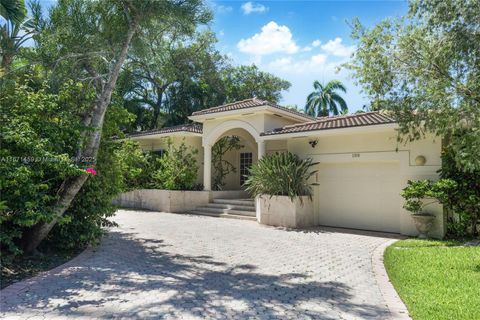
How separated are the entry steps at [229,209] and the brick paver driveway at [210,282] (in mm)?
5347

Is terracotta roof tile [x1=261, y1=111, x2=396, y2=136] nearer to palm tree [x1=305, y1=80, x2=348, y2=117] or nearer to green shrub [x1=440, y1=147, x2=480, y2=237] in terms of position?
green shrub [x1=440, y1=147, x2=480, y2=237]

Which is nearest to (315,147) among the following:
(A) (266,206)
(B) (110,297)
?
(A) (266,206)

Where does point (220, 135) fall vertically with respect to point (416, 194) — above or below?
above

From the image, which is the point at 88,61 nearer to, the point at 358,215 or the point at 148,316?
the point at 148,316

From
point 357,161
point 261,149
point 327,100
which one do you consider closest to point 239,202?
point 261,149

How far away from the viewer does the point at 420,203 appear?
12.9m

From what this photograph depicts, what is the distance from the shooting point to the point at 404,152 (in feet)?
45.1

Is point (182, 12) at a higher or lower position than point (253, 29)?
lower

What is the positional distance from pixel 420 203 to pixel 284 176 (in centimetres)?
522

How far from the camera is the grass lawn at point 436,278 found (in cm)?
570

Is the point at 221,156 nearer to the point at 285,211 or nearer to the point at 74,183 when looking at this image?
the point at 285,211

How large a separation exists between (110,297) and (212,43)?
3302cm

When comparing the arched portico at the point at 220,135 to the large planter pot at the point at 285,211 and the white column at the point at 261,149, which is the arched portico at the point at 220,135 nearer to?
the white column at the point at 261,149

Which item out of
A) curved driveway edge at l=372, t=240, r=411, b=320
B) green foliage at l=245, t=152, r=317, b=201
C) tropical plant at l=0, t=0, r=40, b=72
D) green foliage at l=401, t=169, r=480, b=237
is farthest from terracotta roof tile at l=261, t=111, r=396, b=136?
tropical plant at l=0, t=0, r=40, b=72
